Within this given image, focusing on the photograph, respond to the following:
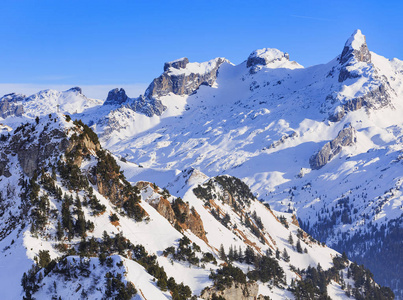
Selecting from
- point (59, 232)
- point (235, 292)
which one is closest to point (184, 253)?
point (235, 292)

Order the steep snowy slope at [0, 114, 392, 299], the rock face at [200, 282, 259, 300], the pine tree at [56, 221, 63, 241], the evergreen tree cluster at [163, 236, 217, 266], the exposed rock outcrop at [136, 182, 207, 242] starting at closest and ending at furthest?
the steep snowy slope at [0, 114, 392, 299]
the pine tree at [56, 221, 63, 241]
the rock face at [200, 282, 259, 300]
the evergreen tree cluster at [163, 236, 217, 266]
the exposed rock outcrop at [136, 182, 207, 242]

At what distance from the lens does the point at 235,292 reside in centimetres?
6259

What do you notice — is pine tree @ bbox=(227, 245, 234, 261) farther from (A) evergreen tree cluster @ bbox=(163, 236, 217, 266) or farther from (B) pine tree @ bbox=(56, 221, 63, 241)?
(B) pine tree @ bbox=(56, 221, 63, 241)

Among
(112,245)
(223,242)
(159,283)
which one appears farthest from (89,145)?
(223,242)

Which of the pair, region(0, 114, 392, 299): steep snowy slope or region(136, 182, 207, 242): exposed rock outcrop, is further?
region(136, 182, 207, 242): exposed rock outcrop

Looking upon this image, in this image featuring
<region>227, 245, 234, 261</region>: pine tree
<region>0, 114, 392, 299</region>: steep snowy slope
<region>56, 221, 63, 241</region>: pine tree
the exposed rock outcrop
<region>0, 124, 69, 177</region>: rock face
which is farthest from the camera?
<region>227, 245, 234, 261</region>: pine tree

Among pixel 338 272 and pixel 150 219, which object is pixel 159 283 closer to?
pixel 150 219

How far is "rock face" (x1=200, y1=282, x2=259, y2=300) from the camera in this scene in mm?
59094

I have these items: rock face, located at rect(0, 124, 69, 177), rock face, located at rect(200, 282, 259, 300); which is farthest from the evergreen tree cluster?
rock face, located at rect(0, 124, 69, 177)

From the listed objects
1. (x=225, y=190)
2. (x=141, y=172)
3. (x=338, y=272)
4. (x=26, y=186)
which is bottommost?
(x=338, y=272)

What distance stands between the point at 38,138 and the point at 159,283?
31.7 meters

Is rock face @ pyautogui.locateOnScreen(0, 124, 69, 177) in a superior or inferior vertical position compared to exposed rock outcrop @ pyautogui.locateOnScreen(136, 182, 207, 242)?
superior

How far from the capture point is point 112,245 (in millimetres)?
57219

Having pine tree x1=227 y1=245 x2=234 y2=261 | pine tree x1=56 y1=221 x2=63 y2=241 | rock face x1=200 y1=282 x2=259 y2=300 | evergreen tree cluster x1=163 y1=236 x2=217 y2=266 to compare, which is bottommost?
rock face x1=200 y1=282 x2=259 y2=300
